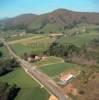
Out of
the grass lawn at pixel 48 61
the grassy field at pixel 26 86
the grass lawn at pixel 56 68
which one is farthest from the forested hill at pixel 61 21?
the grassy field at pixel 26 86

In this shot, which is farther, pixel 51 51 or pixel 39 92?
pixel 51 51

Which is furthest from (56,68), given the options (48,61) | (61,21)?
(61,21)

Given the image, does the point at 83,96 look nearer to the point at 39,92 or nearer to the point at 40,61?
the point at 39,92

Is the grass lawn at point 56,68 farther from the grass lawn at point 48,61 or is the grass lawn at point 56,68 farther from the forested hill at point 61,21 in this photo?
the forested hill at point 61,21

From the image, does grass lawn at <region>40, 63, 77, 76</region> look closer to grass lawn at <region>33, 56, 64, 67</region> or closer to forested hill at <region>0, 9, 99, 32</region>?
grass lawn at <region>33, 56, 64, 67</region>

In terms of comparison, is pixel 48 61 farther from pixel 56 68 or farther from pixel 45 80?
pixel 45 80

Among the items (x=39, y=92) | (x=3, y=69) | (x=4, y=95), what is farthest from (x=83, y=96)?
(x=3, y=69)
